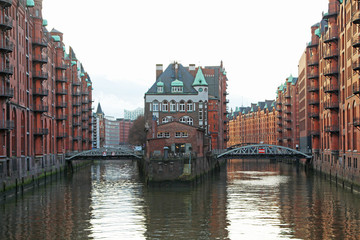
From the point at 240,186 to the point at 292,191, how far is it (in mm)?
8020

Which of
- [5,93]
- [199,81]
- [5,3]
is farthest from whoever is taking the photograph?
[199,81]

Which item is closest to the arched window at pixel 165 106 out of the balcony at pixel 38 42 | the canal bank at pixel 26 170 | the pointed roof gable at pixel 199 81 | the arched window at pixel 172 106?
the arched window at pixel 172 106

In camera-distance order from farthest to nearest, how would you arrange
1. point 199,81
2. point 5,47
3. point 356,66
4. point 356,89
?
1. point 199,81
2. point 356,89
3. point 356,66
4. point 5,47

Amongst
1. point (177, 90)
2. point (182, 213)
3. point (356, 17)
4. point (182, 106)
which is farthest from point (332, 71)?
point (177, 90)

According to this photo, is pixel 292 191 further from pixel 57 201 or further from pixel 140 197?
pixel 57 201

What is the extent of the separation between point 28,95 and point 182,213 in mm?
32441

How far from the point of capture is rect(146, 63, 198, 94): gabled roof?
10112cm

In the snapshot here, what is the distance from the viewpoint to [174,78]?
10300 centimetres

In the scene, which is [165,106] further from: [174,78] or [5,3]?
[5,3]

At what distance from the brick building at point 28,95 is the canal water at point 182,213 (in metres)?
5.04

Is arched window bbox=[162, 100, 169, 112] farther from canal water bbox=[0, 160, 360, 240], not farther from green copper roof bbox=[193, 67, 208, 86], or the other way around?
canal water bbox=[0, 160, 360, 240]

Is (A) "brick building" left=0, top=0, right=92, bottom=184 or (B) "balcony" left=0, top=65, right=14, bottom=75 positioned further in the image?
(A) "brick building" left=0, top=0, right=92, bottom=184

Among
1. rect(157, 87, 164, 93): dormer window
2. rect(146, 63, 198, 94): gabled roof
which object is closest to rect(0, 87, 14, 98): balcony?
rect(146, 63, 198, 94): gabled roof

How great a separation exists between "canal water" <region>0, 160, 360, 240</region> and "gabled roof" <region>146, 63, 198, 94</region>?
140ft
